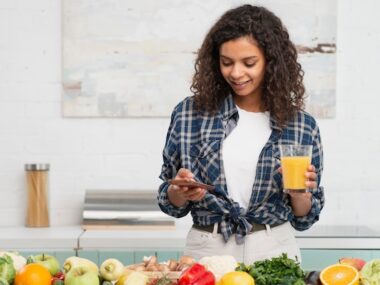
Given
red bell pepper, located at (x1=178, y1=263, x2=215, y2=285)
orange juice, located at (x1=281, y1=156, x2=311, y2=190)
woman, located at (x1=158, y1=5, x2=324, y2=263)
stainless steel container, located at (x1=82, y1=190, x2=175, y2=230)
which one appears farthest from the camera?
stainless steel container, located at (x1=82, y1=190, x2=175, y2=230)

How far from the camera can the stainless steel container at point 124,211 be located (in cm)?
387

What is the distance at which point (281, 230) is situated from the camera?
247cm

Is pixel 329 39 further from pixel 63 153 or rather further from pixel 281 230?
pixel 281 230

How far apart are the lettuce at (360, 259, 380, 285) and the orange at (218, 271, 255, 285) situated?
0.95 feet

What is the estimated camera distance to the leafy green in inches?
74.9

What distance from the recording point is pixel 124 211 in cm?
389

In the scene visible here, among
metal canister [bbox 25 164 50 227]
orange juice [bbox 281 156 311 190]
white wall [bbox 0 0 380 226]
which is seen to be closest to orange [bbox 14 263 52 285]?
orange juice [bbox 281 156 311 190]

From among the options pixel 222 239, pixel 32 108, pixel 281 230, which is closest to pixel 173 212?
pixel 222 239

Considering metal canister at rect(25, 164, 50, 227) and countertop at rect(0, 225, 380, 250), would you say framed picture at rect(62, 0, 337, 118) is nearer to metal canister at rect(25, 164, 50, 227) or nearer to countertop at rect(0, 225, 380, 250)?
metal canister at rect(25, 164, 50, 227)

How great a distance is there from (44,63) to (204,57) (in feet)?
5.74

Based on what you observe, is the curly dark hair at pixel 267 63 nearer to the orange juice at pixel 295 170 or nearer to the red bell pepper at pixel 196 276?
the orange juice at pixel 295 170

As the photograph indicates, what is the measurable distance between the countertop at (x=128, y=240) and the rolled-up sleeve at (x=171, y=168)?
114cm

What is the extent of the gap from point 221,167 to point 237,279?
624 millimetres

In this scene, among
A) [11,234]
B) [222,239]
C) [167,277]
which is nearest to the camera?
[167,277]
